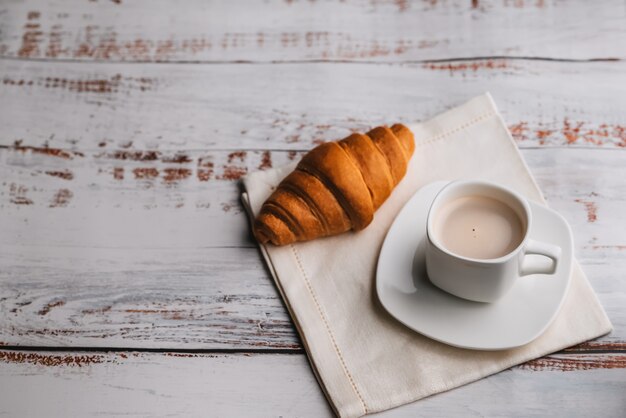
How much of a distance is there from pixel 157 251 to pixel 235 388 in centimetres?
23

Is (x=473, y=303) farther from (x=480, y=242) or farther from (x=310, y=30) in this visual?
(x=310, y=30)

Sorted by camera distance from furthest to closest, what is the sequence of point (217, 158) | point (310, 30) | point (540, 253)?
point (310, 30) → point (217, 158) → point (540, 253)

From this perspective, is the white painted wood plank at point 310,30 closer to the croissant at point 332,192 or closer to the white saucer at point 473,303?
the croissant at point 332,192

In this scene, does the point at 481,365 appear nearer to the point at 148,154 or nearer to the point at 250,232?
the point at 250,232

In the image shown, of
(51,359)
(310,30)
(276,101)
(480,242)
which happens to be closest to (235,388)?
(51,359)

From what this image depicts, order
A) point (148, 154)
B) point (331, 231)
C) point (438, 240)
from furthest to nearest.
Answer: point (148, 154) < point (331, 231) < point (438, 240)

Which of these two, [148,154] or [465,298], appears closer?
[465,298]

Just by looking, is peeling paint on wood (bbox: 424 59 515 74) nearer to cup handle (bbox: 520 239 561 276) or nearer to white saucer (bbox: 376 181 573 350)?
white saucer (bbox: 376 181 573 350)

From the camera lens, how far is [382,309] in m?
0.93

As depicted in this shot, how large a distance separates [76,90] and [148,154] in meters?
0.18

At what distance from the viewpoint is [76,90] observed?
1166 mm

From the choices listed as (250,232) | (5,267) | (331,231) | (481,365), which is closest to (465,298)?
(481,365)

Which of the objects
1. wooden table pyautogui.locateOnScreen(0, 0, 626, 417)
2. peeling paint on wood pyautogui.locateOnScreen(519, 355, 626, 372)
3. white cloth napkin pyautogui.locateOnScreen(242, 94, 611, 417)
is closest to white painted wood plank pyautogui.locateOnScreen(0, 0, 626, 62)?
wooden table pyautogui.locateOnScreen(0, 0, 626, 417)

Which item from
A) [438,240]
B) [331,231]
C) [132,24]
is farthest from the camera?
[132,24]
